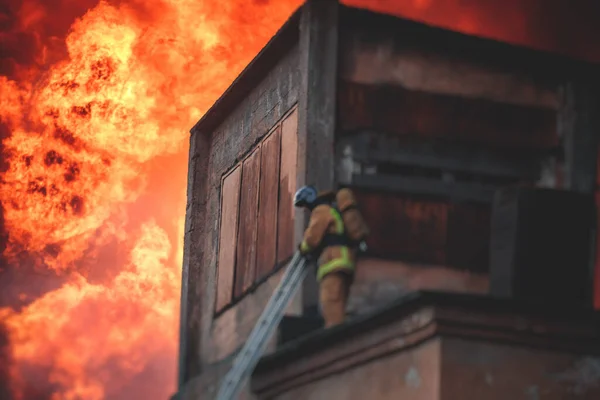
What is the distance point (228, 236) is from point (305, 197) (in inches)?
148

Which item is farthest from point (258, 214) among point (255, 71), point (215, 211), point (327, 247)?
point (327, 247)

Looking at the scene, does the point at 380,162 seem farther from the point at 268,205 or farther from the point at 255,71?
the point at 255,71

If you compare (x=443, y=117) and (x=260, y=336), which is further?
(x=443, y=117)

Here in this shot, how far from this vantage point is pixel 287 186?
47.3 ft

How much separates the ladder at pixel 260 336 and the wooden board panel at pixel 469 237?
2276 millimetres

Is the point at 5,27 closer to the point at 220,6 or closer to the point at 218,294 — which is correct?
the point at 220,6

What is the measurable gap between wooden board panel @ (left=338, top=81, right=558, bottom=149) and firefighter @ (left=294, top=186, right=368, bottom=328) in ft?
5.68

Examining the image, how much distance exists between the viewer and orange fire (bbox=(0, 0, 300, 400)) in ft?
78.0

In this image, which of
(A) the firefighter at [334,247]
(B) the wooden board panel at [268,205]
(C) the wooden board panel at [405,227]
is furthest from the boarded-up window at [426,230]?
(B) the wooden board panel at [268,205]

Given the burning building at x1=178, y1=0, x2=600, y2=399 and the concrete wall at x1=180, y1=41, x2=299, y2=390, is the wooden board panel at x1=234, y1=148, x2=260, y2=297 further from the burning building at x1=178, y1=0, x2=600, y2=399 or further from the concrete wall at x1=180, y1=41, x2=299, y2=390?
the concrete wall at x1=180, y1=41, x2=299, y2=390

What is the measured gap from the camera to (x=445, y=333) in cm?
988

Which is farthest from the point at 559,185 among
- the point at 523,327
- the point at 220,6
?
the point at 220,6

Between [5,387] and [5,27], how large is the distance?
10.3 metres

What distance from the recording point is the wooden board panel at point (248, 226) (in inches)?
600
